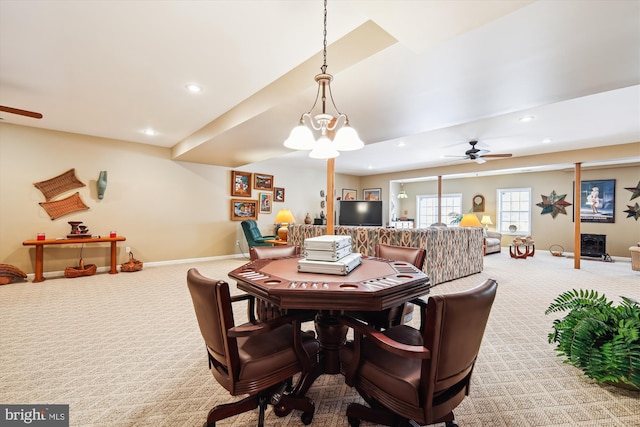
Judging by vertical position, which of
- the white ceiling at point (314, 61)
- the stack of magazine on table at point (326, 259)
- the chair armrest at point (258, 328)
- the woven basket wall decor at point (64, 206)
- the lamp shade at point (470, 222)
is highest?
the white ceiling at point (314, 61)

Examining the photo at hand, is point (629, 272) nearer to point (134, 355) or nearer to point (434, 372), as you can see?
point (434, 372)

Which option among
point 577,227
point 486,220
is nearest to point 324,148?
point 577,227

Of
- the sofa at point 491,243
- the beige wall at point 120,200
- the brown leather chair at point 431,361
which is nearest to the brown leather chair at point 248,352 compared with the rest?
the brown leather chair at point 431,361

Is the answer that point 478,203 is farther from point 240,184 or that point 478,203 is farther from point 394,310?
point 394,310

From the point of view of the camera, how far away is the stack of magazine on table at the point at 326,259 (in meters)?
1.52

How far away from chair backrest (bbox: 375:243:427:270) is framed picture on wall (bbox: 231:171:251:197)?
5.37 m

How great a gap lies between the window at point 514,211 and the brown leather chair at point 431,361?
9.14m

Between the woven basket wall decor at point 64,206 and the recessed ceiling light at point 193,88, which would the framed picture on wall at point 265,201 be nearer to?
the woven basket wall decor at point 64,206

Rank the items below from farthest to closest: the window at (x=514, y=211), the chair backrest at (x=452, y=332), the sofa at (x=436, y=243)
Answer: the window at (x=514, y=211), the sofa at (x=436, y=243), the chair backrest at (x=452, y=332)

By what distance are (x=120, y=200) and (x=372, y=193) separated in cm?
756

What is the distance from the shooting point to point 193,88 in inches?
126

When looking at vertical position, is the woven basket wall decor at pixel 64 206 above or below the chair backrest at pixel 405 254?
above

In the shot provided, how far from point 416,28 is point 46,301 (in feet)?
16.5

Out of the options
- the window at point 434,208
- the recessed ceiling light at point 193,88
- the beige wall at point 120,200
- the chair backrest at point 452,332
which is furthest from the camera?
the window at point 434,208
